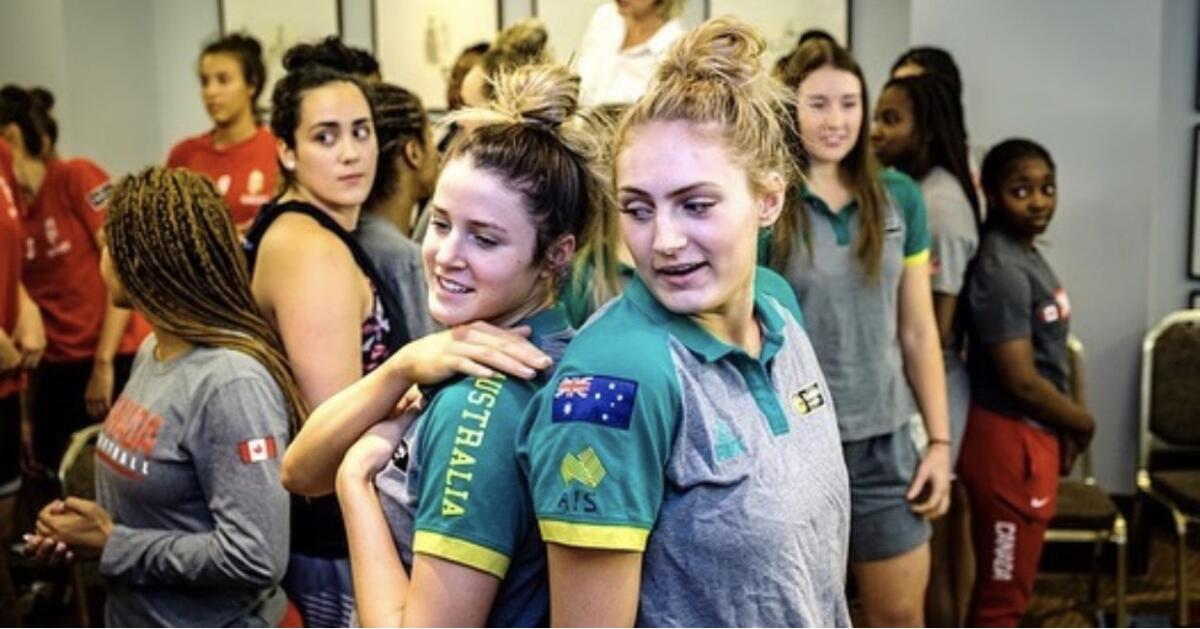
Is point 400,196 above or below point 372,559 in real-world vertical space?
above

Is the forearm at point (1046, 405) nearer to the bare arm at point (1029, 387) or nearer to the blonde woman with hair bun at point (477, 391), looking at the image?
the bare arm at point (1029, 387)

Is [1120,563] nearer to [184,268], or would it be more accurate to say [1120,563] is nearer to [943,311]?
[943,311]

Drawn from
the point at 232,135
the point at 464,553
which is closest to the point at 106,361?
the point at 232,135

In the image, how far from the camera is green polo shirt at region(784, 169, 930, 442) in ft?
8.46

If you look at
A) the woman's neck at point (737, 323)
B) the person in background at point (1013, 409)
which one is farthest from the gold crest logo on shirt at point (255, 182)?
the woman's neck at point (737, 323)

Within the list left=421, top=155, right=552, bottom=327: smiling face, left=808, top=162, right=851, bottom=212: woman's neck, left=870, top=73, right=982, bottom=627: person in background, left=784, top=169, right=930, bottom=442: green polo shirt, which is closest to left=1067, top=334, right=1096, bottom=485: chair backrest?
left=870, top=73, right=982, bottom=627: person in background

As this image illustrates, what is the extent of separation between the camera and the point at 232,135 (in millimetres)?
4430

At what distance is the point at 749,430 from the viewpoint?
135cm

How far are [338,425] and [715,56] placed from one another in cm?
57

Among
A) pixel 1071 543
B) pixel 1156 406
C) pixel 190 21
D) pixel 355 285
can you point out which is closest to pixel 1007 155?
pixel 1156 406

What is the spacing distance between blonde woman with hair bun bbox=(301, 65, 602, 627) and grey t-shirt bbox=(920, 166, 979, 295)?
202cm

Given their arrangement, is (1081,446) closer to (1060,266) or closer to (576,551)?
(1060,266)

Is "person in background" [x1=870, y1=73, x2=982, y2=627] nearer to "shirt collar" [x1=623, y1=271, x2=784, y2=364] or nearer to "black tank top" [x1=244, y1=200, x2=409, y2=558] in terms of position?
"black tank top" [x1=244, y1=200, x2=409, y2=558]

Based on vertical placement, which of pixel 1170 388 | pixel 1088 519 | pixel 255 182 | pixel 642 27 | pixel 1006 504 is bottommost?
pixel 1088 519
